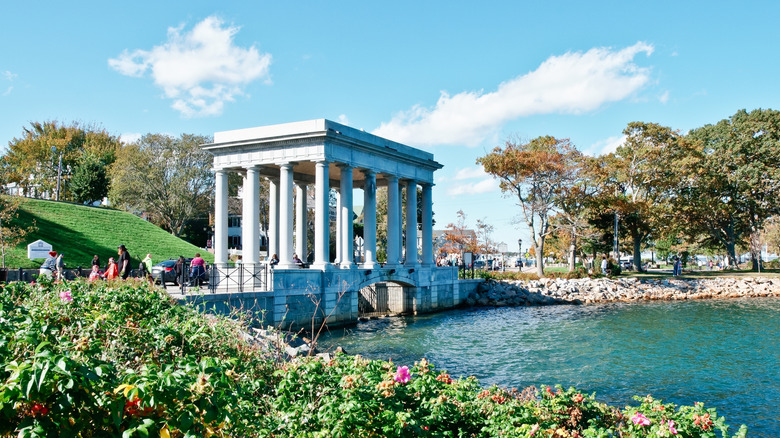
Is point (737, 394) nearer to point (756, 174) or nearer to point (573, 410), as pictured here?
point (573, 410)

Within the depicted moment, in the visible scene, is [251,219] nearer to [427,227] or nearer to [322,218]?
[322,218]

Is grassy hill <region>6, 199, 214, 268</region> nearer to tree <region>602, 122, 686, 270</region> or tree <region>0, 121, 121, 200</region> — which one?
tree <region>0, 121, 121, 200</region>

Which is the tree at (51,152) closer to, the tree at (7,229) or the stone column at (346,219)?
the tree at (7,229)

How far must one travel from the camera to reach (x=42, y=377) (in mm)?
3846

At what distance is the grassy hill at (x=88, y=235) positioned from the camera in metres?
38.0

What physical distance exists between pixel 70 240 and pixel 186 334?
37.8 m

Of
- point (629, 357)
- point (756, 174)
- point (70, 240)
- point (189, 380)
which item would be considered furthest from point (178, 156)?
point (189, 380)

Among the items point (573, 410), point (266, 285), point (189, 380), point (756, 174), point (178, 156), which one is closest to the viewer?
point (189, 380)

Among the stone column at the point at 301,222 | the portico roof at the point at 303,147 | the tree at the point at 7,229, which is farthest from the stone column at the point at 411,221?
the tree at the point at 7,229

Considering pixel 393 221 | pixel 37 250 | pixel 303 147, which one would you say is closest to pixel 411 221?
pixel 393 221

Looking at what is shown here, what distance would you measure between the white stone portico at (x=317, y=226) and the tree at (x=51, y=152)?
3838 centimetres

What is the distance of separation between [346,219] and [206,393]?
87.8 feet

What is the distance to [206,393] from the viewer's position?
15.6ft

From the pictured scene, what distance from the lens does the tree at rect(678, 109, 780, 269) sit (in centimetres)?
5384
